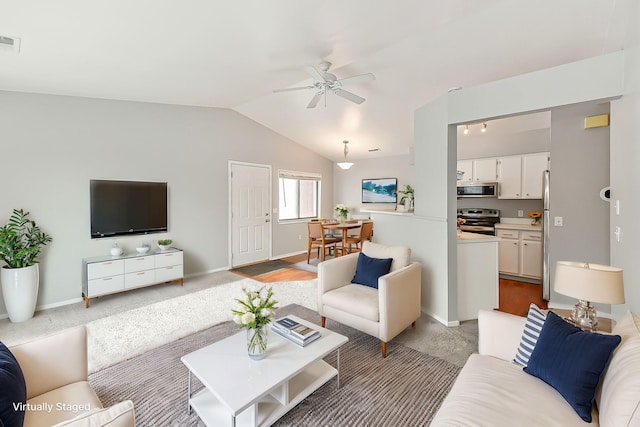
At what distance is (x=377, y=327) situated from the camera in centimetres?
242

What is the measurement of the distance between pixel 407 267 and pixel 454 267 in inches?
25.8

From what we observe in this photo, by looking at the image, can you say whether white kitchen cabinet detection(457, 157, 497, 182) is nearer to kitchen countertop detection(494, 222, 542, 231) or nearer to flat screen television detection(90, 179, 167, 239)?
kitchen countertop detection(494, 222, 542, 231)

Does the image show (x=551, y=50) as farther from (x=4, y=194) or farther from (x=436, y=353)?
(x=4, y=194)

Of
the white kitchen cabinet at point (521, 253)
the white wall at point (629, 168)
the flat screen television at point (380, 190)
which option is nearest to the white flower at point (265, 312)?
the white wall at point (629, 168)

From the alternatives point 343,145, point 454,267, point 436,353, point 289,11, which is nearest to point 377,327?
point 436,353

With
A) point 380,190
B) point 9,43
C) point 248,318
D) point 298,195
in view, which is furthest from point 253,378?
point 380,190

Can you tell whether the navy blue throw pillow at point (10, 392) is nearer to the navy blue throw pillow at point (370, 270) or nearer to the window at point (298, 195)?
the navy blue throw pillow at point (370, 270)

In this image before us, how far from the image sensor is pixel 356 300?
2586 mm

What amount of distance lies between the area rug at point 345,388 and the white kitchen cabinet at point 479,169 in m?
3.79

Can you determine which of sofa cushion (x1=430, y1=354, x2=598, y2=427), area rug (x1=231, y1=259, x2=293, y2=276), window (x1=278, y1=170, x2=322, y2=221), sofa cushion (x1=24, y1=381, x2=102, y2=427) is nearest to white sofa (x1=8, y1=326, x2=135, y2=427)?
sofa cushion (x1=24, y1=381, x2=102, y2=427)

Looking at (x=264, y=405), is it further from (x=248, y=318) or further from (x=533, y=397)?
(x=533, y=397)

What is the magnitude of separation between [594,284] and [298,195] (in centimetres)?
601

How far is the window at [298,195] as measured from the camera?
668cm

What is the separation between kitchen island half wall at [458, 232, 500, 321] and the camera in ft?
10.3
